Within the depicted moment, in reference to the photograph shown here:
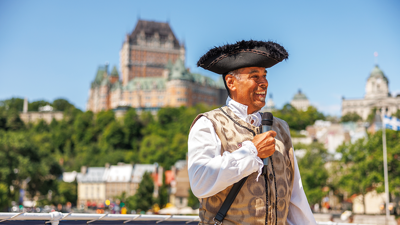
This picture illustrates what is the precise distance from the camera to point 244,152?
359 centimetres

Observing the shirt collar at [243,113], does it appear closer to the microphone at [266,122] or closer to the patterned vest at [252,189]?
the patterned vest at [252,189]

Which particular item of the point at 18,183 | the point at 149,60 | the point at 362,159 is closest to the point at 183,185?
the point at 18,183

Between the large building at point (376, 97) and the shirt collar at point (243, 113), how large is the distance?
4927 inches

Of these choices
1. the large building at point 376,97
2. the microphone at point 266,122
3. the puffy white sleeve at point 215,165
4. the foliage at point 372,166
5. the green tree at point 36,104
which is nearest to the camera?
the puffy white sleeve at point 215,165

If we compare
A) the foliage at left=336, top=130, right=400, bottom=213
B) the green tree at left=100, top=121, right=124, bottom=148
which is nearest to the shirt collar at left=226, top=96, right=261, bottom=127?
the foliage at left=336, top=130, right=400, bottom=213

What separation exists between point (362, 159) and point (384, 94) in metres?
106

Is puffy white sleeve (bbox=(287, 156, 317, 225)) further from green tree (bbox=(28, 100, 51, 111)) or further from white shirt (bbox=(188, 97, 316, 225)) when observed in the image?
green tree (bbox=(28, 100, 51, 111))

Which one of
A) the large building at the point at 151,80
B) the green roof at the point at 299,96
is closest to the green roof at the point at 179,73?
the large building at the point at 151,80

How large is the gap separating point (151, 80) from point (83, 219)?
425 feet

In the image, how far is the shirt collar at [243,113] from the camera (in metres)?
4.02

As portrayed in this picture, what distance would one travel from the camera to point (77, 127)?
118938 millimetres

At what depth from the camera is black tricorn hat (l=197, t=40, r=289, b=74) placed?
12.8 ft

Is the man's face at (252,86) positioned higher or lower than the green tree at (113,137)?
lower

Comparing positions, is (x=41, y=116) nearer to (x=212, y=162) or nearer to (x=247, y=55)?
(x=247, y=55)
